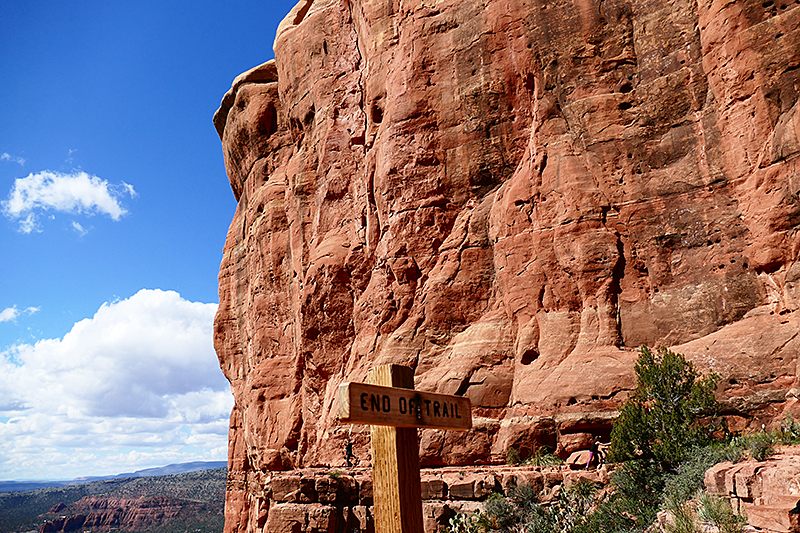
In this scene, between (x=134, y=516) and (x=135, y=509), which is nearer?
(x=134, y=516)

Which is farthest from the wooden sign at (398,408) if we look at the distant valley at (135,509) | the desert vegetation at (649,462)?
the distant valley at (135,509)

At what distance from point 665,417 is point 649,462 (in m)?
0.92

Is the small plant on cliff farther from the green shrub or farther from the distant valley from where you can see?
the distant valley

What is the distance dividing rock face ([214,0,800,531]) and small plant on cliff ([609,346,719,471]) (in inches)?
68.8

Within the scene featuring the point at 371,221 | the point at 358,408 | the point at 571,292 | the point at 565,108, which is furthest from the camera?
the point at 371,221

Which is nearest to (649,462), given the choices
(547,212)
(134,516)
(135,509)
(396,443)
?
(547,212)

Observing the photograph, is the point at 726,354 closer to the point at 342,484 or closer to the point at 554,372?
the point at 554,372

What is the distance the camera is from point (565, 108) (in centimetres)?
1852

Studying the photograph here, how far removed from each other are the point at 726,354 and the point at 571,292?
4.19m

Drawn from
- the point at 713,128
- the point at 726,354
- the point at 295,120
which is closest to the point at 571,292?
the point at 726,354

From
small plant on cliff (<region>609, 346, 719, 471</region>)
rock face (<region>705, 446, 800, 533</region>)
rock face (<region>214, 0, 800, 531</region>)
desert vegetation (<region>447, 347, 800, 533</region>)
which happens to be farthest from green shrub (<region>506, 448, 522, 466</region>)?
rock face (<region>705, 446, 800, 533</region>)

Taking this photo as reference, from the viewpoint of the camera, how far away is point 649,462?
12.1 metres

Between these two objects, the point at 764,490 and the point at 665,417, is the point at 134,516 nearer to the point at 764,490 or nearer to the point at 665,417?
the point at 665,417

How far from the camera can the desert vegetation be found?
10820mm
